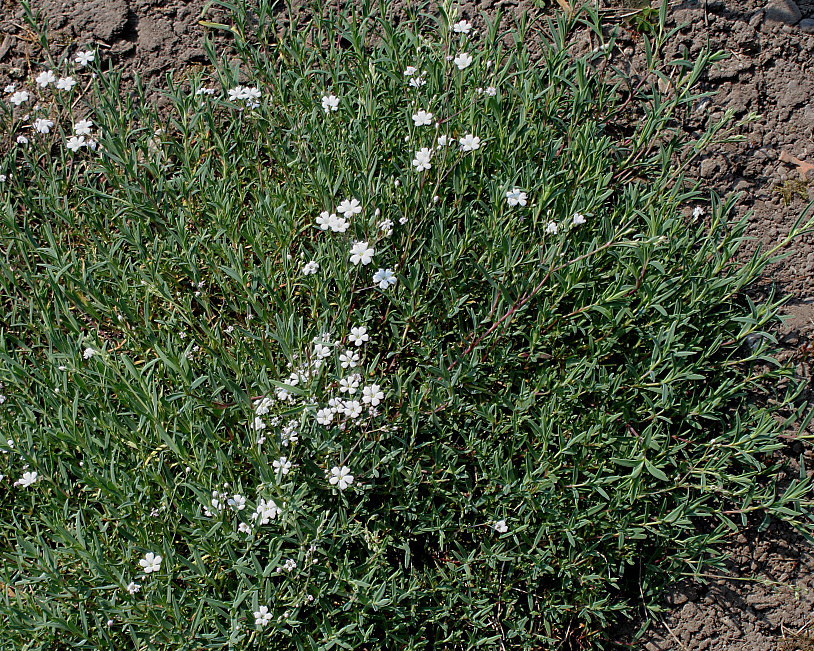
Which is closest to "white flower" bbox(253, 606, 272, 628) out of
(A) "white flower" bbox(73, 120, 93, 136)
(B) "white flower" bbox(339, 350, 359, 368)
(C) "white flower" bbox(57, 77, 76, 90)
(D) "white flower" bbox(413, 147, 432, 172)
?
(B) "white flower" bbox(339, 350, 359, 368)

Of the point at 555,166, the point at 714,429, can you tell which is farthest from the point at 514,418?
the point at 555,166

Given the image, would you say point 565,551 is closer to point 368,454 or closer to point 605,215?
point 368,454

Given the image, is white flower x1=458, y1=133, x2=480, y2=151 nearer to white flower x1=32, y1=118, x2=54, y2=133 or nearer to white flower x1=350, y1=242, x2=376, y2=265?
white flower x1=350, y1=242, x2=376, y2=265

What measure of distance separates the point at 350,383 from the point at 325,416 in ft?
0.52

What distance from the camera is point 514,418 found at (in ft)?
9.37

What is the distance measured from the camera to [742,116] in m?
3.87

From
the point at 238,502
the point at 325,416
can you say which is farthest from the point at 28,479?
the point at 325,416

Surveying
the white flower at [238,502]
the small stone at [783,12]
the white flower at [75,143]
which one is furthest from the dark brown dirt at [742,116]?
the white flower at [238,502]

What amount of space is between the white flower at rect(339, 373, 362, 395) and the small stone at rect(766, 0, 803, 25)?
302cm

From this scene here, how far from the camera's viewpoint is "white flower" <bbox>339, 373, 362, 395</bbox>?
2.64m

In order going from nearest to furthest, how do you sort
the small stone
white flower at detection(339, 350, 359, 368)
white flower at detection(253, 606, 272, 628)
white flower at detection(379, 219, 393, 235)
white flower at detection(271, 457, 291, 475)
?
white flower at detection(253, 606, 272, 628) < white flower at detection(271, 457, 291, 475) < white flower at detection(339, 350, 359, 368) < white flower at detection(379, 219, 393, 235) < the small stone

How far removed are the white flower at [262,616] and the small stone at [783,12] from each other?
3.77m

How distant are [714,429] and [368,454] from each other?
1480 millimetres

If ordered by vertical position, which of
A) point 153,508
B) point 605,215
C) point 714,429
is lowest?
point 714,429
